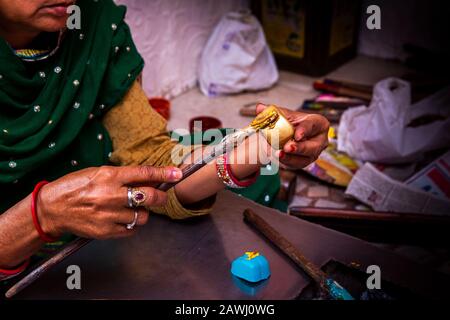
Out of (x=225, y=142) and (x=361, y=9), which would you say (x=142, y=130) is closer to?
(x=225, y=142)

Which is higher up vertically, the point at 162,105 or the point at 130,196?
the point at 130,196

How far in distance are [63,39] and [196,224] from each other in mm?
711

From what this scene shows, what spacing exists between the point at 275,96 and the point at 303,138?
8.62 ft

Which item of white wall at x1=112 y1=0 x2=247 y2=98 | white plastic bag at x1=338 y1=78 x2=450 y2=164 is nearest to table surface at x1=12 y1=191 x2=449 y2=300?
white plastic bag at x1=338 y1=78 x2=450 y2=164

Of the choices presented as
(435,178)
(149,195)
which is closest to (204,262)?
(149,195)

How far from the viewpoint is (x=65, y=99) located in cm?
158

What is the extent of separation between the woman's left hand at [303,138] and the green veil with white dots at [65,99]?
22.8 inches

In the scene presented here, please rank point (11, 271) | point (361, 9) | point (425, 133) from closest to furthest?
point (11, 271) < point (425, 133) < point (361, 9)

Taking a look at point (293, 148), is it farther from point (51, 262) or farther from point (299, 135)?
point (51, 262)

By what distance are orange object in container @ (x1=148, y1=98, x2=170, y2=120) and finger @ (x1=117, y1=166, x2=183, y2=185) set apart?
2.37 metres

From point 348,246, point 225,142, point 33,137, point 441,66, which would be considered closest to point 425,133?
point 441,66

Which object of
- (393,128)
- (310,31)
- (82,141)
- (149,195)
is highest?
(149,195)

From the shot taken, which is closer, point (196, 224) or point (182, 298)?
point (182, 298)
